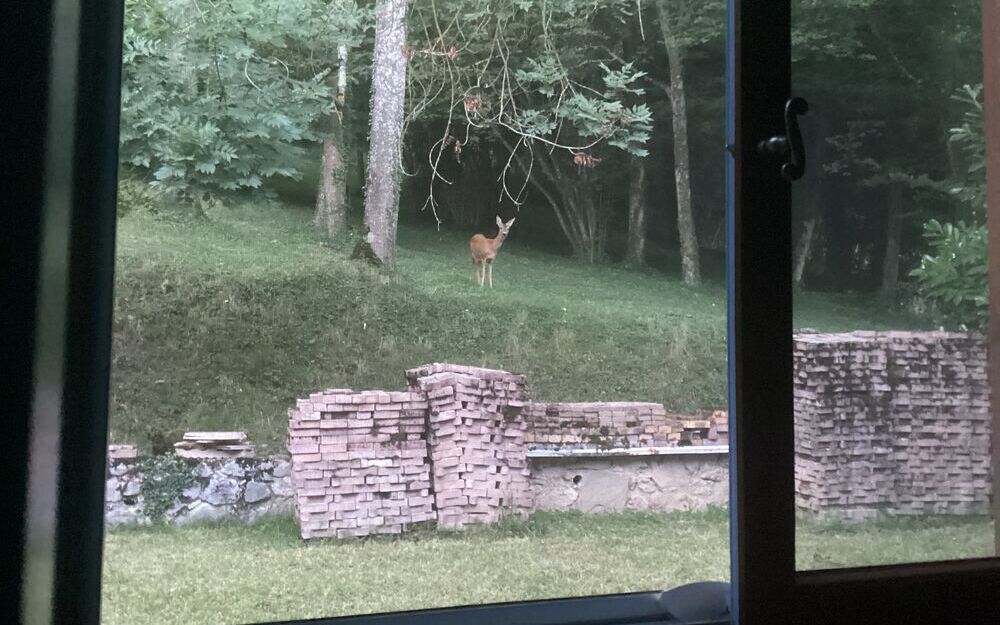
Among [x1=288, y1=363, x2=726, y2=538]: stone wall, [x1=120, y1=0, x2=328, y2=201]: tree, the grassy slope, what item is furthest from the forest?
[x1=288, y1=363, x2=726, y2=538]: stone wall

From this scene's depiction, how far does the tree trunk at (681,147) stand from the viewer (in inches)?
165

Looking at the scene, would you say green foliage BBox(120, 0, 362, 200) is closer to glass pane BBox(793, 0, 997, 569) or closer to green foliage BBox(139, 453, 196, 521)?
green foliage BBox(139, 453, 196, 521)

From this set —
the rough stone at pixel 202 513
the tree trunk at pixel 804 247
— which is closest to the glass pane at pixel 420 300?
the rough stone at pixel 202 513

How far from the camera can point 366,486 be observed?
3301 millimetres

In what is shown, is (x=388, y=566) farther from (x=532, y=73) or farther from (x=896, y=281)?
(x=532, y=73)

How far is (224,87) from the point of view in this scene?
3.60 metres

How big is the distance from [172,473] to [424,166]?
1894mm

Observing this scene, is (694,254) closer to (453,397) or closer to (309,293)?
(453,397)

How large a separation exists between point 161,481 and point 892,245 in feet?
9.49

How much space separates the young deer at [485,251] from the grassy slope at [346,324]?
49 millimetres

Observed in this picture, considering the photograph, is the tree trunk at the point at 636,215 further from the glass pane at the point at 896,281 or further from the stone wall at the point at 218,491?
the glass pane at the point at 896,281

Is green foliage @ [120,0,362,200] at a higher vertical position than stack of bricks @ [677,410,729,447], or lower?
higher

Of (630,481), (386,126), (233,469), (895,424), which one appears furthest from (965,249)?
(386,126)

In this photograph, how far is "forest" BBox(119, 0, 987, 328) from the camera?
356 centimetres
